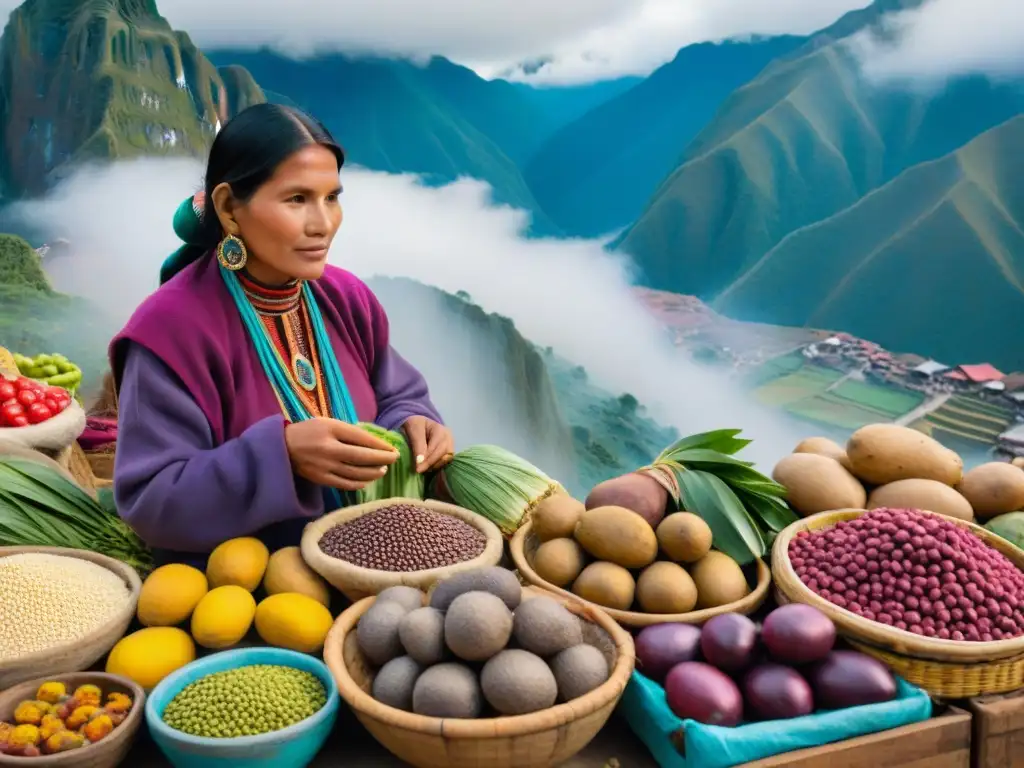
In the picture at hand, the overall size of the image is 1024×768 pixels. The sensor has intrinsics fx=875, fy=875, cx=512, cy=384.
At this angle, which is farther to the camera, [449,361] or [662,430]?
[662,430]

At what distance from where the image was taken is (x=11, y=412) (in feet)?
12.4

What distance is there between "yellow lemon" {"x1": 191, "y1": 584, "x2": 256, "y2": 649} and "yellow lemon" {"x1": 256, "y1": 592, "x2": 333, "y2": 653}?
30 millimetres

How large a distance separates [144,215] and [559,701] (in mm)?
8697

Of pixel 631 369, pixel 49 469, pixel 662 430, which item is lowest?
pixel 662 430

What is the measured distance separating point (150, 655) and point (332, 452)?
528 millimetres

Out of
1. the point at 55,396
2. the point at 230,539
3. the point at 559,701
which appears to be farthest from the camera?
the point at 55,396

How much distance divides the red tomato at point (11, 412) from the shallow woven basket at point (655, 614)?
277 cm

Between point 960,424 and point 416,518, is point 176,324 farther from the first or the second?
point 960,424

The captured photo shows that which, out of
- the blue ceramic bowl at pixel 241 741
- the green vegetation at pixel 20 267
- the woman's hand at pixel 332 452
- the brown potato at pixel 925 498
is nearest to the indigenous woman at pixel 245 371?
the woman's hand at pixel 332 452

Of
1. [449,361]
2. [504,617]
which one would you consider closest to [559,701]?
[504,617]

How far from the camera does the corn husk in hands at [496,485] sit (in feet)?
7.17

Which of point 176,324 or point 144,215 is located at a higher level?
point 176,324

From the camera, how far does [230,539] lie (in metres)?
1.91

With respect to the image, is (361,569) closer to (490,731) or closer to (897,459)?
(490,731)
